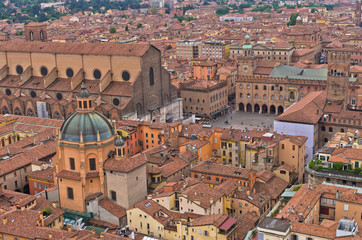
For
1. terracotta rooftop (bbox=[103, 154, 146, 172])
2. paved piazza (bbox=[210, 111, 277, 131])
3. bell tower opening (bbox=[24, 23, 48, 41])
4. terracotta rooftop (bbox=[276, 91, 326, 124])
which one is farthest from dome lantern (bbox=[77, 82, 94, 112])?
bell tower opening (bbox=[24, 23, 48, 41])

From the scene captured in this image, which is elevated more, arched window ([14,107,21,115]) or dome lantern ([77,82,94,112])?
dome lantern ([77,82,94,112])

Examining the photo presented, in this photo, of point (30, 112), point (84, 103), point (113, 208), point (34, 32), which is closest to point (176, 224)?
point (113, 208)

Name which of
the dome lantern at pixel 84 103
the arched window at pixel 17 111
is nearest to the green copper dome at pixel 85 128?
the dome lantern at pixel 84 103

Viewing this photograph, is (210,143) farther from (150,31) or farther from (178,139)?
(150,31)

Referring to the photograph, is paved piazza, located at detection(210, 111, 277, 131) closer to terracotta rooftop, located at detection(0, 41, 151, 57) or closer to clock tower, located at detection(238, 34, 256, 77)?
clock tower, located at detection(238, 34, 256, 77)

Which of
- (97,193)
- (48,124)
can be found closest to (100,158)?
(97,193)
